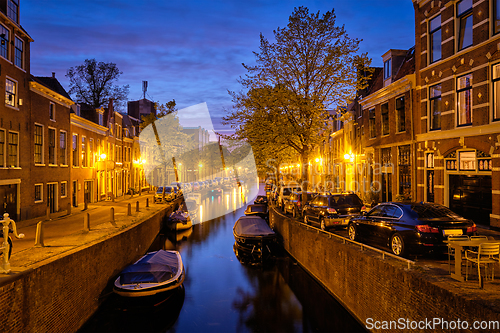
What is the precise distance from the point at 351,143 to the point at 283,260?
17.5 m

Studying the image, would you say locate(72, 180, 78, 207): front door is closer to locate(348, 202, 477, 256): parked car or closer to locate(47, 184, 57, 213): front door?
locate(47, 184, 57, 213): front door

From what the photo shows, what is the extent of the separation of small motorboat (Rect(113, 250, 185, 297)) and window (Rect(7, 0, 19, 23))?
1694 centimetres

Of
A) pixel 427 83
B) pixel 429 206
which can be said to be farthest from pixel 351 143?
pixel 429 206

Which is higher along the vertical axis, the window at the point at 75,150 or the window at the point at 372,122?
the window at the point at 372,122

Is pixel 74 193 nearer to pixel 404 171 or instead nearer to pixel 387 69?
pixel 404 171

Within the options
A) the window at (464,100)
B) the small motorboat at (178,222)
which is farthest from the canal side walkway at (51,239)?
the window at (464,100)

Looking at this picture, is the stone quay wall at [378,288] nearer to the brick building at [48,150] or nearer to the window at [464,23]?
the window at [464,23]

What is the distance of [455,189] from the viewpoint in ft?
56.3

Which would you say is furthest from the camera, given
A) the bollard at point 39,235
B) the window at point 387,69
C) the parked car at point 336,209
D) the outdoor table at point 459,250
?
the window at point 387,69

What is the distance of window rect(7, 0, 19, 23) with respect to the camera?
19.4 meters

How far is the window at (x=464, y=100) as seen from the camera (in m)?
15.9

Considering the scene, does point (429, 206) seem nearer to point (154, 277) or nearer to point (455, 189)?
point (455, 189)

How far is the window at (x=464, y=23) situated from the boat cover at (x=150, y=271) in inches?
679

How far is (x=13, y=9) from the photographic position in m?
19.9
